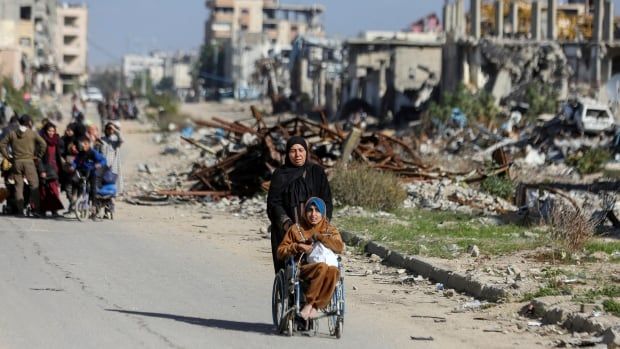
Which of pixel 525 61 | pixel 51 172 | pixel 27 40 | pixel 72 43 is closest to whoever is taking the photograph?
pixel 51 172

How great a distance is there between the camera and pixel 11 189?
20844mm

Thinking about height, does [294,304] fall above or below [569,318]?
above

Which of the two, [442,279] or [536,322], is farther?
[442,279]

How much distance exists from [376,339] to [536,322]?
169cm

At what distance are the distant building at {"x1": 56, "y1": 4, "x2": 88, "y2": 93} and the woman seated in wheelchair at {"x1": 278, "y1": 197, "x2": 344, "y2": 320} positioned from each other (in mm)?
157100

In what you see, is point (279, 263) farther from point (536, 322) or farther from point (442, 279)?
point (442, 279)

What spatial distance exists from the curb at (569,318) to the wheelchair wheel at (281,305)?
7.88ft

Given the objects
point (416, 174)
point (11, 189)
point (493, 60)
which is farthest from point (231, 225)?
point (493, 60)

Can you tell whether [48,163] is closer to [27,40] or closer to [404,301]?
[404,301]

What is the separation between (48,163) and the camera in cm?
2092

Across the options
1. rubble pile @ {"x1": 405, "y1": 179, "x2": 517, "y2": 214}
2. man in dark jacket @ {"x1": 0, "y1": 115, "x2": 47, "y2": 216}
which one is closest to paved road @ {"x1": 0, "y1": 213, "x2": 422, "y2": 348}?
man in dark jacket @ {"x1": 0, "y1": 115, "x2": 47, "y2": 216}

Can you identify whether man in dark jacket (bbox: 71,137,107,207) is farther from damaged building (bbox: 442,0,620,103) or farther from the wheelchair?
damaged building (bbox: 442,0,620,103)

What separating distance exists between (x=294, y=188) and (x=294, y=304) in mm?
911

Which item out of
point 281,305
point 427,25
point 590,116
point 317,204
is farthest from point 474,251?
point 427,25
